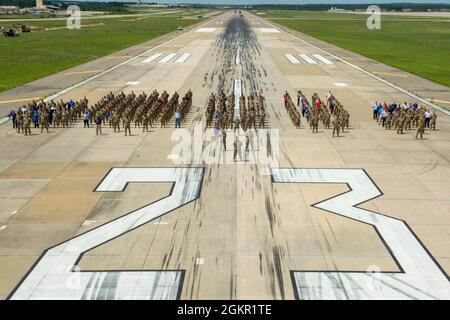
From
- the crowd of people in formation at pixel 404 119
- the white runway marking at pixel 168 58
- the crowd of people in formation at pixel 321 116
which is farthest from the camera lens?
the white runway marking at pixel 168 58

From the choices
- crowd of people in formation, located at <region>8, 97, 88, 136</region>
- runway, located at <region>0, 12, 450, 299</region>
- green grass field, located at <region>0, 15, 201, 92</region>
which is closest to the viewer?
runway, located at <region>0, 12, 450, 299</region>

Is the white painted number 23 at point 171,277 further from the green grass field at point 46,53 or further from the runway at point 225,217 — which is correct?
the green grass field at point 46,53

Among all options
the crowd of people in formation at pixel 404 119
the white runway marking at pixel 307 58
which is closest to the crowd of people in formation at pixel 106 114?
the crowd of people in formation at pixel 404 119

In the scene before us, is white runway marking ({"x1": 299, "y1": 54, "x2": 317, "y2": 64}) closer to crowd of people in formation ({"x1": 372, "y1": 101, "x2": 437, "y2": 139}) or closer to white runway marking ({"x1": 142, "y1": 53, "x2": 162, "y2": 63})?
white runway marking ({"x1": 142, "y1": 53, "x2": 162, "y2": 63})

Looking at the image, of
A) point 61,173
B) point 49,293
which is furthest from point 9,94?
point 49,293

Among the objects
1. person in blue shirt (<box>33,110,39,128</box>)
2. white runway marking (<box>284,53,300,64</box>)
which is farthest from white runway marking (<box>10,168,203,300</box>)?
white runway marking (<box>284,53,300,64</box>)

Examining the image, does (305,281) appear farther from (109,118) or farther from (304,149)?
(109,118)

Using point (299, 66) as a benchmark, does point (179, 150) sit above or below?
below
